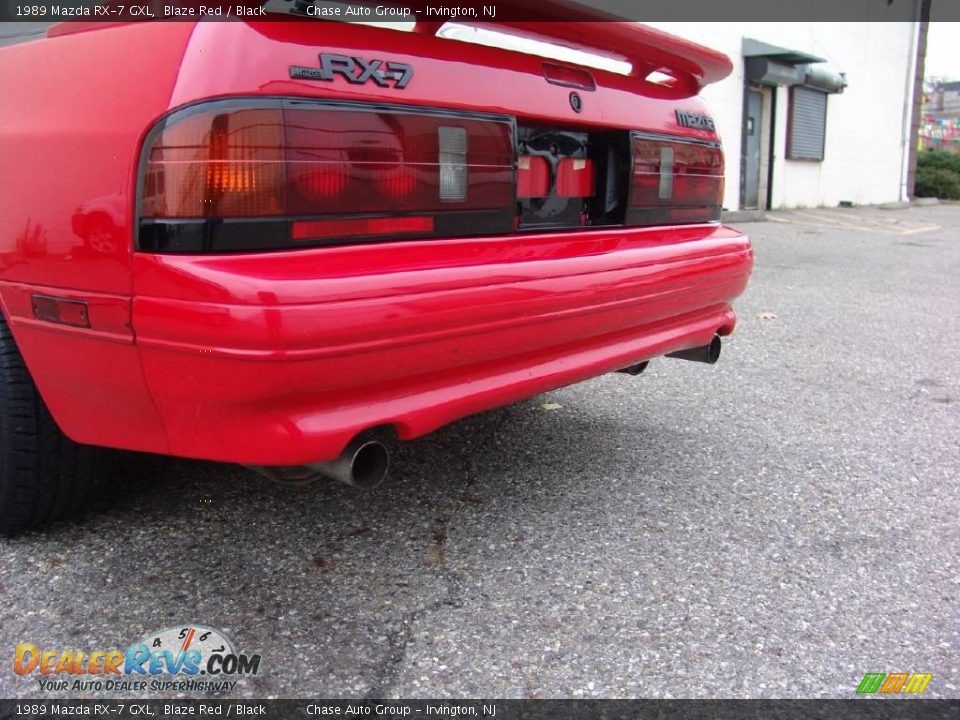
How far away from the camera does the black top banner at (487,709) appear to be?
167 centimetres

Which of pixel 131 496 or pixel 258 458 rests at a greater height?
pixel 258 458

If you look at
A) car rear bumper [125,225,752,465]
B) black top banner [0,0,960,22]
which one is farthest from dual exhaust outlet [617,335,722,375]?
black top banner [0,0,960,22]

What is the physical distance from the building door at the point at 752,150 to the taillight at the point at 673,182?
11.2 meters

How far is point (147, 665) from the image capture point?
1810 mm

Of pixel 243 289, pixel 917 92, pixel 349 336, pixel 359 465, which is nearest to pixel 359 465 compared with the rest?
pixel 359 465

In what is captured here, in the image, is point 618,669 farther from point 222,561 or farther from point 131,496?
point 131,496

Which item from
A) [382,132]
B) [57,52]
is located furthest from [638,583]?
[57,52]

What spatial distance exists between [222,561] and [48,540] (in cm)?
50

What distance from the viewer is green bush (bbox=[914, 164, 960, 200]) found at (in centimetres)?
2155

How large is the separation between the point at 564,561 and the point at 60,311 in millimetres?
1359

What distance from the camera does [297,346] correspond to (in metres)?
1.62

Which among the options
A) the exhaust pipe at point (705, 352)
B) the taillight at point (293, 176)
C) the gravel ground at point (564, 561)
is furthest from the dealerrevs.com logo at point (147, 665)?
the exhaust pipe at point (705, 352)

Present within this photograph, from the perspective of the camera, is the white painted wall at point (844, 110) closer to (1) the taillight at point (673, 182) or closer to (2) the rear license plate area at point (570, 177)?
(1) the taillight at point (673, 182)

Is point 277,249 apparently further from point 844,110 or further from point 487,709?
point 844,110
